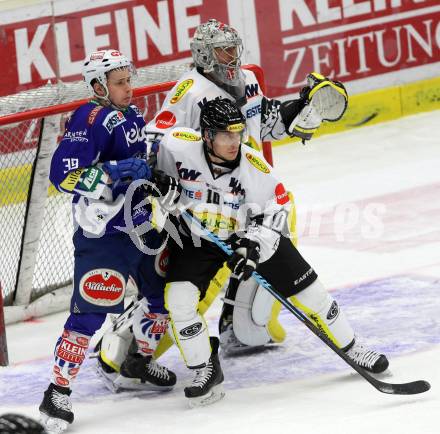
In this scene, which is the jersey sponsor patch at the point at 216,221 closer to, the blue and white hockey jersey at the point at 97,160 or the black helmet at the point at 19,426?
the blue and white hockey jersey at the point at 97,160

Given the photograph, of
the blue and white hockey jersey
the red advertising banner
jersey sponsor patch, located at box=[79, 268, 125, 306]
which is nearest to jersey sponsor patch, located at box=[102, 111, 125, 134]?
the blue and white hockey jersey

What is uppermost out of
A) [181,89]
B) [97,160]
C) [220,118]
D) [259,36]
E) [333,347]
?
[259,36]

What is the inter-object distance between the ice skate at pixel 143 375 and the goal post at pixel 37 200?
122cm

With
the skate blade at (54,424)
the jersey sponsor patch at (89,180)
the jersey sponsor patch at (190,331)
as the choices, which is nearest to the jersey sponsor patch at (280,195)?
the jersey sponsor patch at (190,331)

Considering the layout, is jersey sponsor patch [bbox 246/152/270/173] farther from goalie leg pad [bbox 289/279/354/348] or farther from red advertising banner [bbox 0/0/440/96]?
red advertising banner [bbox 0/0/440/96]

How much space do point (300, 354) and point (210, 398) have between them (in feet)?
2.08

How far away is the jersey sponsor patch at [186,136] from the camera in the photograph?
436cm

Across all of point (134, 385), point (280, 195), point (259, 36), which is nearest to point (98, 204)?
point (280, 195)

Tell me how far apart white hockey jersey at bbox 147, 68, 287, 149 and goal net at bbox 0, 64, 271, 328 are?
26.2 inches

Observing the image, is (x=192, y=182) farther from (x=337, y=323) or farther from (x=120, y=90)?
(x=337, y=323)

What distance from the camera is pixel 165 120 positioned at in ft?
15.6

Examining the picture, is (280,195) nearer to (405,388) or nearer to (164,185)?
(164,185)

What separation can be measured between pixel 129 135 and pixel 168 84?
1487mm

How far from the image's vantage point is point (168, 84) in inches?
226
